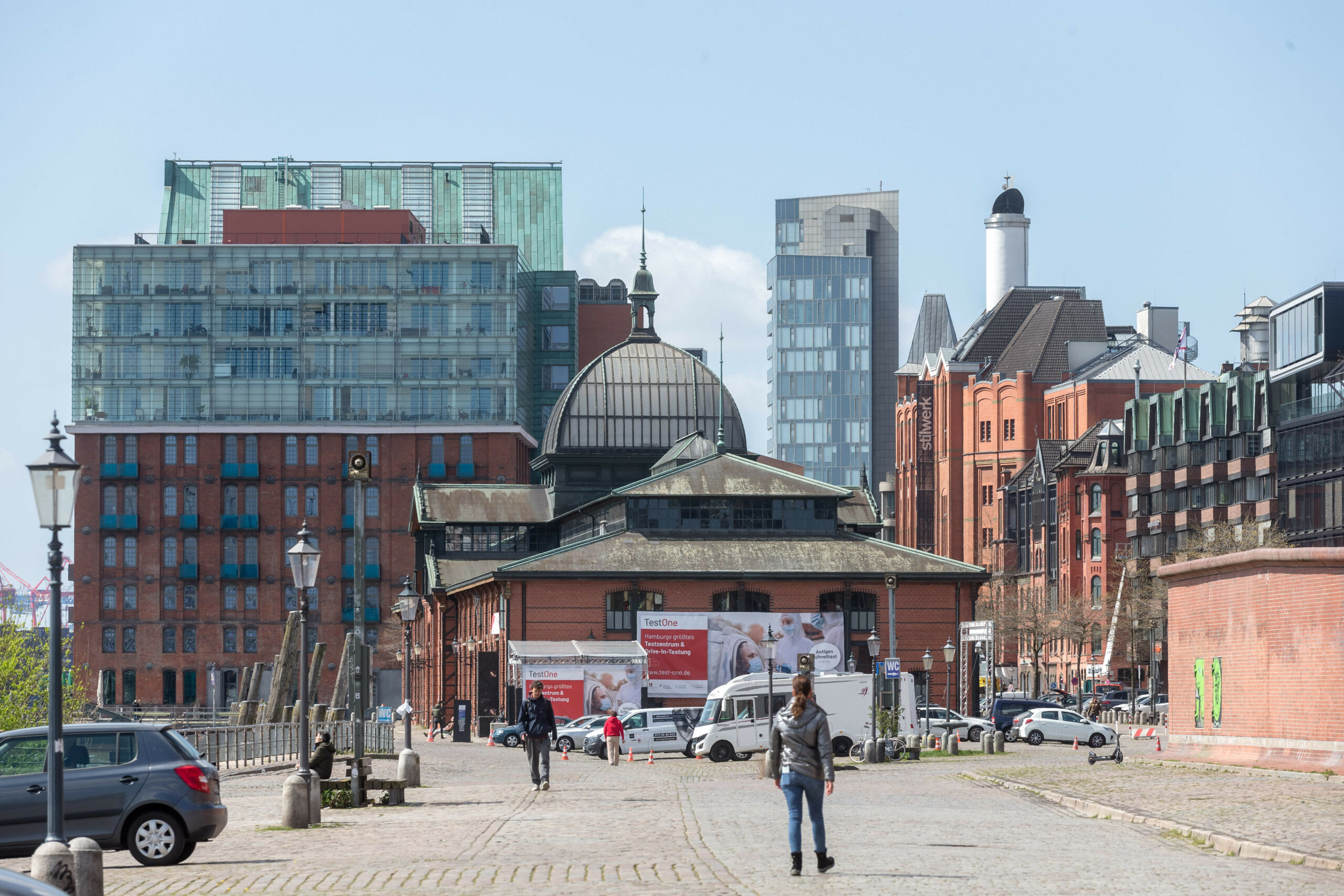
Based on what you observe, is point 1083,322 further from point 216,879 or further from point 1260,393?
point 216,879

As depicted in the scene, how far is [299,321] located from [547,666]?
68229mm

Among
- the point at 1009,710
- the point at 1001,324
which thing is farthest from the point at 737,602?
the point at 1001,324

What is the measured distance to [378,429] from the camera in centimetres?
12744

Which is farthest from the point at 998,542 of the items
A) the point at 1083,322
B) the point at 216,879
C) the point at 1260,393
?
the point at 216,879

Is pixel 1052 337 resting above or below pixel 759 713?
above

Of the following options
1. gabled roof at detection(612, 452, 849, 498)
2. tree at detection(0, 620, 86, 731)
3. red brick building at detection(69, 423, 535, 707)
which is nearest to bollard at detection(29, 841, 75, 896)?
tree at detection(0, 620, 86, 731)

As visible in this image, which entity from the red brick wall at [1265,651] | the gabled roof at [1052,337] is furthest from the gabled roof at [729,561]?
the gabled roof at [1052,337]

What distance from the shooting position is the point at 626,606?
70.1 m

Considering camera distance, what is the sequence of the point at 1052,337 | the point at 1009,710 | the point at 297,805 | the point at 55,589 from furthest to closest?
the point at 1052,337
the point at 1009,710
the point at 297,805
the point at 55,589

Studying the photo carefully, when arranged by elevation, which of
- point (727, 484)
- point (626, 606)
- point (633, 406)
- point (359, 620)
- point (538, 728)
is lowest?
point (538, 728)

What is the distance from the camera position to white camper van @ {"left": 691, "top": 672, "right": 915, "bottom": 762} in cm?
4897

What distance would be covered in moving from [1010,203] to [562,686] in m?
124

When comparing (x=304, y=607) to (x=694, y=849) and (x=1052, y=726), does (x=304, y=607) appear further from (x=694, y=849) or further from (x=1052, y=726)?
(x=1052, y=726)

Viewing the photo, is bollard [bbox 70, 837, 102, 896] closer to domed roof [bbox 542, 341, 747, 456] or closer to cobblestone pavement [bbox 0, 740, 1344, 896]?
cobblestone pavement [bbox 0, 740, 1344, 896]
